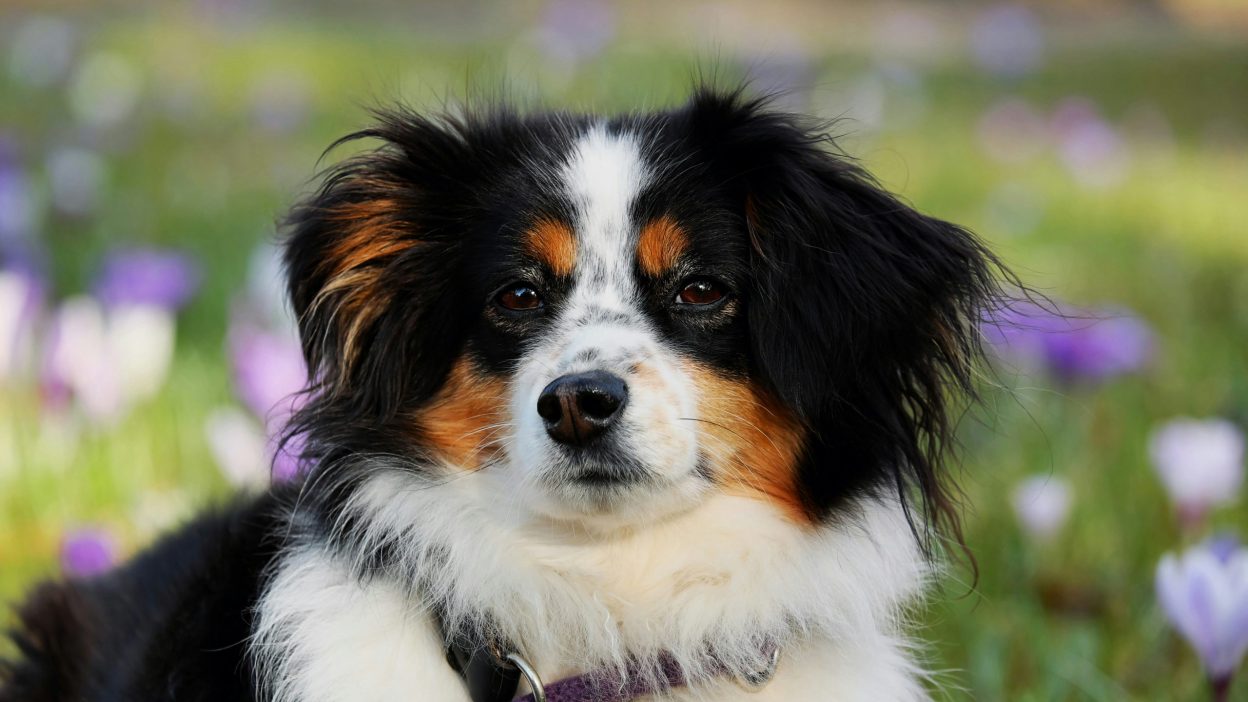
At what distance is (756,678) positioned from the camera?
8.91 ft

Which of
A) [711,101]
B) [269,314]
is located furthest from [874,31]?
[711,101]

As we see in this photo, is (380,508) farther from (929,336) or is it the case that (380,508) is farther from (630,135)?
(929,336)

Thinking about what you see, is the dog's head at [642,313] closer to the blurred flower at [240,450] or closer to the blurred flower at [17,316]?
the blurred flower at [240,450]

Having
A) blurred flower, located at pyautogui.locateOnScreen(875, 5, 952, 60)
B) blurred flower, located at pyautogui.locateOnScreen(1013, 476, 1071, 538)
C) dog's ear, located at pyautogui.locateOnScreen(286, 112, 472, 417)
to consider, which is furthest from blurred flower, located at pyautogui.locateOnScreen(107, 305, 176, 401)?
blurred flower, located at pyautogui.locateOnScreen(875, 5, 952, 60)

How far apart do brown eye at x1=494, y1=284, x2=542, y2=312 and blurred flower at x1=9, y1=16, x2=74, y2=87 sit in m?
7.86

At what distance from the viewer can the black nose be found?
2480mm

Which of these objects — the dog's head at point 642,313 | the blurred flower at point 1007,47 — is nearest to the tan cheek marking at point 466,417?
the dog's head at point 642,313

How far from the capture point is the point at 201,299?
20.8 ft

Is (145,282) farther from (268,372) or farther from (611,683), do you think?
(611,683)

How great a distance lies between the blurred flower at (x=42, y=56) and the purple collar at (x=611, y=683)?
830cm

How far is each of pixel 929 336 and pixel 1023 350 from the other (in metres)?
2.33

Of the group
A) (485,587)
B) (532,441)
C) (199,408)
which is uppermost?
(532,441)

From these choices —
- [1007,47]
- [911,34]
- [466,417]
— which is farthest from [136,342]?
[911,34]

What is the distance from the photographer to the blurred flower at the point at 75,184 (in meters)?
6.78
